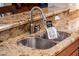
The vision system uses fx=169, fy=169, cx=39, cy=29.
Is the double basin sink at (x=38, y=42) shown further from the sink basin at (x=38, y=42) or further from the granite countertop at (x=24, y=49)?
the granite countertop at (x=24, y=49)

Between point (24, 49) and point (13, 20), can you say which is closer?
point (24, 49)

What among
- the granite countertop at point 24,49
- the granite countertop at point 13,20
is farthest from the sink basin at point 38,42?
the granite countertop at point 13,20

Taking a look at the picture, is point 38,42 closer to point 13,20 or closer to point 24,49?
point 13,20

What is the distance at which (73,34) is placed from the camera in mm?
2053

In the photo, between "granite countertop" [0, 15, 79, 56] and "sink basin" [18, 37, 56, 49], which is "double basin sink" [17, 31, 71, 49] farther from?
"granite countertop" [0, 15, 79, 56]

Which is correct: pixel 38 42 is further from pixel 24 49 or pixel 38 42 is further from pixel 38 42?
pixel 24 49

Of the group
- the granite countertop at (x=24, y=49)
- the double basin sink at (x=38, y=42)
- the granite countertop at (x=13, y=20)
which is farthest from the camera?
the double basin sink at (x=38, y=42)

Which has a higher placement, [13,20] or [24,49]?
[13,20]

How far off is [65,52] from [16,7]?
95 cm

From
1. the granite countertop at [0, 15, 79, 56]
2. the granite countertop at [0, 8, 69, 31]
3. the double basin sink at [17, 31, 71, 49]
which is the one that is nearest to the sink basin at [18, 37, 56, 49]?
the double basin sink at [17, 31, 71, 49]

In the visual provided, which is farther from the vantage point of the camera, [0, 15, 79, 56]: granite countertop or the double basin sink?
the double basin sink

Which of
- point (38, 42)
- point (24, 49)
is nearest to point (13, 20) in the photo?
point (38, 42)

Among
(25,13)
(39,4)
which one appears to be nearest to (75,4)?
(39,4)

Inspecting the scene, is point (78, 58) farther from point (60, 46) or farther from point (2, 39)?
point (2, 39)
